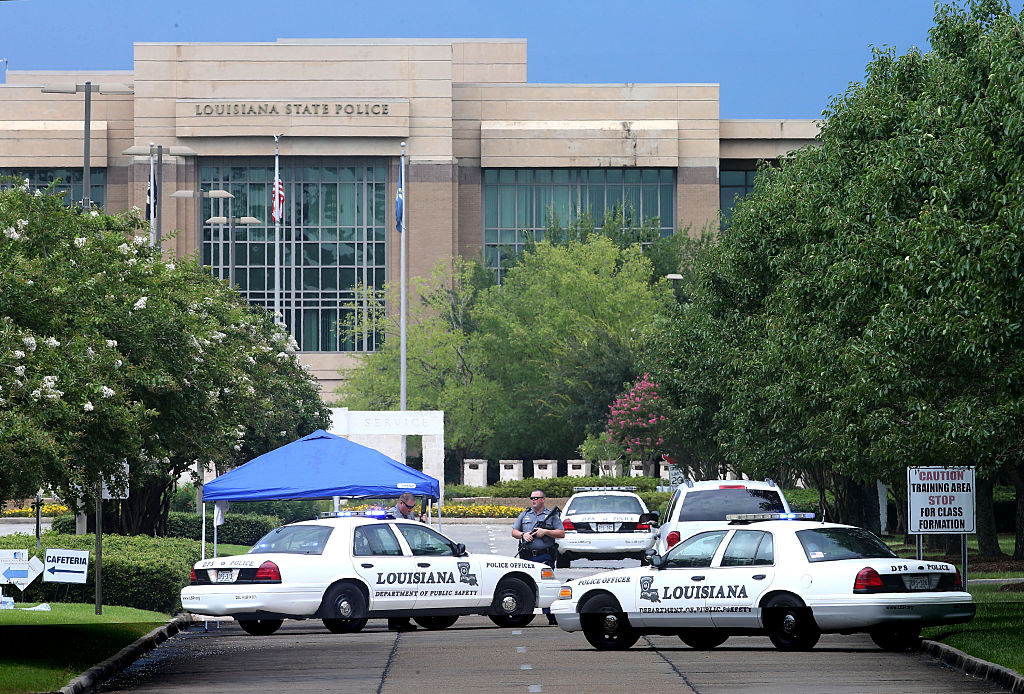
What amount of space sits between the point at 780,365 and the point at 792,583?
561 inches

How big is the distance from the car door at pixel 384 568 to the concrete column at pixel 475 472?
172 feet

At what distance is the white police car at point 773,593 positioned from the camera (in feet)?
55.6

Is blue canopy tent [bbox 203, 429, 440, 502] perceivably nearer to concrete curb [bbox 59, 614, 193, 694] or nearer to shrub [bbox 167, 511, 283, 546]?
concrete curb [bbox 59, 614, 193, 694]

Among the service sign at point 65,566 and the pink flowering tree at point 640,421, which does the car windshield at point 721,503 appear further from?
the pink flowering tree at point 640,421

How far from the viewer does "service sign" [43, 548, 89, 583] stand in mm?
20703

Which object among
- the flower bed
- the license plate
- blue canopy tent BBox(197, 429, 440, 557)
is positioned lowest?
the flower bed

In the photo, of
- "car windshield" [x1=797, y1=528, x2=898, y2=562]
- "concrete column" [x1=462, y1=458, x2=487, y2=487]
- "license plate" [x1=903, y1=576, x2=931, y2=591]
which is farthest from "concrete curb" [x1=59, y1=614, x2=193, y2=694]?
"concrete column" [x1=462, y1=458, x2=487, y2=487]

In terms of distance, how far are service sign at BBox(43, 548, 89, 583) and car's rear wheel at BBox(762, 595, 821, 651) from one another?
8.80 metres

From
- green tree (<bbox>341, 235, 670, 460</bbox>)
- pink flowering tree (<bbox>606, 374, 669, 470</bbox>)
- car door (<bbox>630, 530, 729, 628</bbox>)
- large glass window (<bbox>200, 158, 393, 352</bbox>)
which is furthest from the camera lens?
large glass window (<bbox>200, 158, 393, 352</bbox>)

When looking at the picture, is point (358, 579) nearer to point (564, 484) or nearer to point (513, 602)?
point (513, 602)

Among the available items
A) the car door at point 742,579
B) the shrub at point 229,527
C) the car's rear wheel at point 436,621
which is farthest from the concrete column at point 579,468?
the car door at point 742,579

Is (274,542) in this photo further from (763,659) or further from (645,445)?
(645,445)

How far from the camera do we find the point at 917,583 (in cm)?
1705

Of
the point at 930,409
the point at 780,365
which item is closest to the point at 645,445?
the point at 780,365
